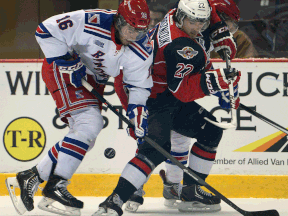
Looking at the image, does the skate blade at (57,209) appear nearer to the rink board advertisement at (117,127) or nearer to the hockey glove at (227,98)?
the rink board advertisement at (117,127)

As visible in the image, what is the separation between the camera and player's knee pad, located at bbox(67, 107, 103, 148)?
88.2 inches

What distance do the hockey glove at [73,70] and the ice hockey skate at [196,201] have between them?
36.4 inches

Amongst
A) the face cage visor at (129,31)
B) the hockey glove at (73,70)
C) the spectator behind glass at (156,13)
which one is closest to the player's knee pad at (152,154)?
the hockey glove at (73,70)

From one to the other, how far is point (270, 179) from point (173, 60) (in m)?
1.31

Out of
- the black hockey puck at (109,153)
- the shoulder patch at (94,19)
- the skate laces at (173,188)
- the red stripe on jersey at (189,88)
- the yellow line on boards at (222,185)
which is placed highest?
the shoulder patch at (94,19)

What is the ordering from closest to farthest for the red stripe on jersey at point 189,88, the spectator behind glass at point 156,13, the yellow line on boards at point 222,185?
the red stripe on jersey at point 189,88 < the yellow line on boards at point 222,185 < the spectator behind glass at point 156,13

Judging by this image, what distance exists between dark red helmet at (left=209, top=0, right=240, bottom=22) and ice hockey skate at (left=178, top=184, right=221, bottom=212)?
1.01 meters

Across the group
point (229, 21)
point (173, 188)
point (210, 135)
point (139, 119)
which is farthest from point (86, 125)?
point (229, 21)

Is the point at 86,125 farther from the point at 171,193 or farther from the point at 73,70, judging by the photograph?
the point at 171,193

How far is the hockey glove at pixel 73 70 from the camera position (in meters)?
2.19

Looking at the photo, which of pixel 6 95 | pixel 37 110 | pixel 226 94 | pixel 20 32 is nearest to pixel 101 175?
pixel 37 110

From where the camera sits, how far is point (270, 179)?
10.1ft

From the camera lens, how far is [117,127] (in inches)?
124

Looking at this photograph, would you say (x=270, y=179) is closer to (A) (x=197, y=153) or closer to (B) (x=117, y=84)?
(A) (x=197, y=153)
